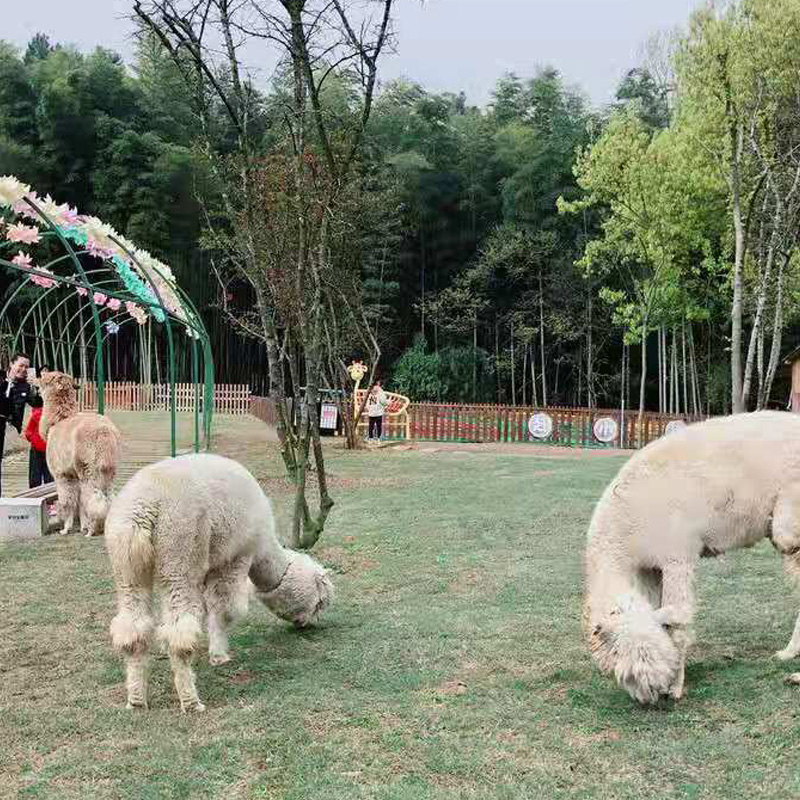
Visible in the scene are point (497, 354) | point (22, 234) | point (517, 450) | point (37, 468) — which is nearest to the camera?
point (22, 234)

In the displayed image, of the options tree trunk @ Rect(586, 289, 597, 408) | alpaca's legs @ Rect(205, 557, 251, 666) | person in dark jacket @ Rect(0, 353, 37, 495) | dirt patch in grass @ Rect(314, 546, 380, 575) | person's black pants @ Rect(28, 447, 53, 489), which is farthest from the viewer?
tree trunk @ Rect(586, 289, 597, 408)

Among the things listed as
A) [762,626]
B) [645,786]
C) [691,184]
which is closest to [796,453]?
[762,626]

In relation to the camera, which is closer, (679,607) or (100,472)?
(679,607)

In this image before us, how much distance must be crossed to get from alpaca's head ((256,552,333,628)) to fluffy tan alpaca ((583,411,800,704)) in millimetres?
1728

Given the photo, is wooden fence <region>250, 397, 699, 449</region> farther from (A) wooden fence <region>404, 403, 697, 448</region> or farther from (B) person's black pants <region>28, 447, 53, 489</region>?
(B) person's black pants <region>28, 447, 53, 489</region>

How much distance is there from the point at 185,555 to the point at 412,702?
1247mm

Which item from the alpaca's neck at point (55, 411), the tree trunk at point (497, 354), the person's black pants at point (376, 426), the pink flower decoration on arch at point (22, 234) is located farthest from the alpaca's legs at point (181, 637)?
the tree trunk at point (497, 354)

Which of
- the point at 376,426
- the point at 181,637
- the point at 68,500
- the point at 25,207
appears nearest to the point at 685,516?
the point at 181,637

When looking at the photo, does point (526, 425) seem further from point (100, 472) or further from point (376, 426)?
point (100, 472)

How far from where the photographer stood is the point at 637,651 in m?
3.57

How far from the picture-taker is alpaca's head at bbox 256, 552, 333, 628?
495 cm

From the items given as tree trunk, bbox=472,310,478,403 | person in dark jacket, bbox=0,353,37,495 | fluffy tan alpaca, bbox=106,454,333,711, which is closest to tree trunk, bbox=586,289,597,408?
tree trunk, bbox=472,310,478,403

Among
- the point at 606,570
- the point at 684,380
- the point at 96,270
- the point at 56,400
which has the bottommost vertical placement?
the point at 606,570

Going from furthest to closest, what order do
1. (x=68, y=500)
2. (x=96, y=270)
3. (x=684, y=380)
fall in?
(x=684, y=380) < (x=96, y=270) < (x=68, y=500)
